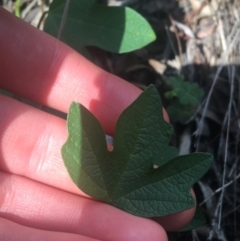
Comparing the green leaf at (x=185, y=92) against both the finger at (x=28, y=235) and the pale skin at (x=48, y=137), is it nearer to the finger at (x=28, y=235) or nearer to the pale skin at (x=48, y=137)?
the pale skin at (x=48, y=137)

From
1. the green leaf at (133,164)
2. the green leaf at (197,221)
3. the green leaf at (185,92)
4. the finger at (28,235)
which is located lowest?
the finger at (28,235)

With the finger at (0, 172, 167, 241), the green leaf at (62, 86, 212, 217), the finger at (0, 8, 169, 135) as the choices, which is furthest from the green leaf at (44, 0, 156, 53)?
the finger at (0, 172, 167, 241)

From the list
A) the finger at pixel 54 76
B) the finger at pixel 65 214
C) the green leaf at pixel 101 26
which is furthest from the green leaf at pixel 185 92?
the finger at pixel 65 214

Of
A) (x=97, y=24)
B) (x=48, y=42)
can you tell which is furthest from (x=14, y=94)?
(x=97, y=24)

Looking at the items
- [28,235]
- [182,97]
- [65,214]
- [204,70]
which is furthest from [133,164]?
[204,70]

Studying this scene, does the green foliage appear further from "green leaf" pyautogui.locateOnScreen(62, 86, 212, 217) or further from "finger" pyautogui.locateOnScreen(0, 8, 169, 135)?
"green leaf" pyautogui.locateOnScreen(62, 86, 212, 217)
